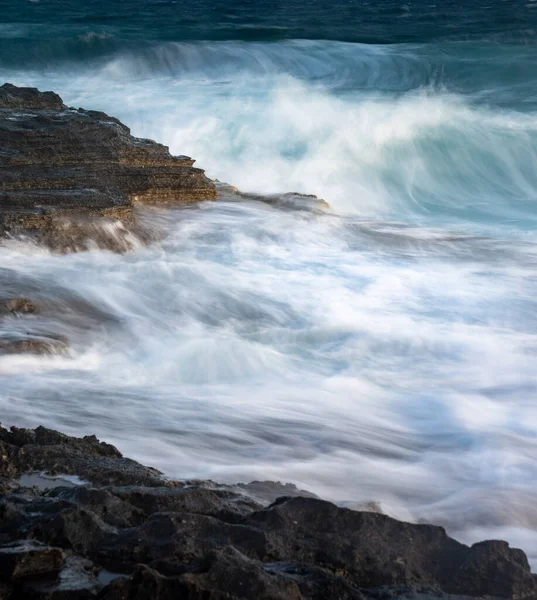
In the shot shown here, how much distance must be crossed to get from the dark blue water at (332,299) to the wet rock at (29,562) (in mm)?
1412

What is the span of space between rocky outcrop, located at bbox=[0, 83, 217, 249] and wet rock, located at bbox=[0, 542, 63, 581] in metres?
5.13

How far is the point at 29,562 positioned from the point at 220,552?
1.67 ft

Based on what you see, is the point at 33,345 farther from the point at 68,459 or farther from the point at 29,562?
the point at 29,562

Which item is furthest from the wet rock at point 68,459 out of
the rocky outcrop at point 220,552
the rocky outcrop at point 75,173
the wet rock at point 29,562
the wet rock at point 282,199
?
the wet rock at point 282,199

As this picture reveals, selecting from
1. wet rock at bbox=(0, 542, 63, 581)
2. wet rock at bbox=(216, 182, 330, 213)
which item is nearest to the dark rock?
wet rock at bbox=(216, 182, 330, 213)

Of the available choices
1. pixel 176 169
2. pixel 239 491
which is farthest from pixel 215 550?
pixel 176 169

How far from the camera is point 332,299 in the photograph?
25.0 feet

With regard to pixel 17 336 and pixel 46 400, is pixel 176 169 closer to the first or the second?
pixel 17 336

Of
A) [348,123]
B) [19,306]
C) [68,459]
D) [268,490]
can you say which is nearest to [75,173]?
[19,306]

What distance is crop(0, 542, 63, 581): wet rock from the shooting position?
2.55m

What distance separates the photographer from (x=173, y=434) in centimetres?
447

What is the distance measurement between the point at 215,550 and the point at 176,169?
7.27m

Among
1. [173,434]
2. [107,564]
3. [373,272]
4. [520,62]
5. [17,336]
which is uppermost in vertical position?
[520,62]

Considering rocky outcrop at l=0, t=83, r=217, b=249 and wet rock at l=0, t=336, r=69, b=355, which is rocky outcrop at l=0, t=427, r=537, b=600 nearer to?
wet rock at l=0, t=336, r=69, b=355
